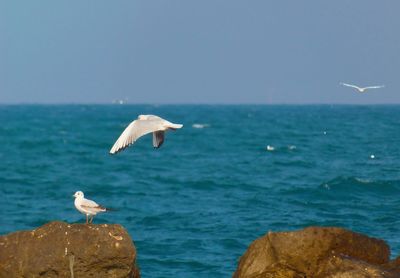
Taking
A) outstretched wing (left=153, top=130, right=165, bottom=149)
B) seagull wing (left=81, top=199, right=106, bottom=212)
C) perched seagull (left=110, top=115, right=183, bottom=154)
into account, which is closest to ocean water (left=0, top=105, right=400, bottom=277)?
outstretched wing (left=153, top=130, right=165, bottom=149)

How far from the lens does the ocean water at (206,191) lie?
73.5 feet

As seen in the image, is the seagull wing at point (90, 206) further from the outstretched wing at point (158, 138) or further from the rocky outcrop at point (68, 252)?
the outstretched wing at point (158, 138)

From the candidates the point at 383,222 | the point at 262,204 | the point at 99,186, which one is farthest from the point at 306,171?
the point at 383,222

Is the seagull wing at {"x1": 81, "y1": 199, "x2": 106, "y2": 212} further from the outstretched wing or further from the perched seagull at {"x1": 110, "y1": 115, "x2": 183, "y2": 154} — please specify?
the outstretched wing

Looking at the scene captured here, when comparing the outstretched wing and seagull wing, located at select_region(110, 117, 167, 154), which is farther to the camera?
the outstretched wing

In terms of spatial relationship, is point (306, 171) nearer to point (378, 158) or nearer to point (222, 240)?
point (378, 158)

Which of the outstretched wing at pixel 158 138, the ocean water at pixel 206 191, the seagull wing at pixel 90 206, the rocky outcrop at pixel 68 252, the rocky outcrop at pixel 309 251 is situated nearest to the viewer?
the rocky outcrop at pixel 309 251

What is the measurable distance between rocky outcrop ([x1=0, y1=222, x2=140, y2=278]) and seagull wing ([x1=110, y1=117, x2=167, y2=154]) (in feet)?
9.90

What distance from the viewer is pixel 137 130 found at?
46.5ft

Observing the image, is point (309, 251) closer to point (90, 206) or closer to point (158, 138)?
point (90, 206)

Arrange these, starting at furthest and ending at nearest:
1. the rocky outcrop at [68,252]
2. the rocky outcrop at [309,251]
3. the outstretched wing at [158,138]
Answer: the outstretched wing at [158,138] → the rocky outcrop at [68,252] → the rocky outcrop at [309,251]

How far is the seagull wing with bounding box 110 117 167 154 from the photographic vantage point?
14102 millimetres

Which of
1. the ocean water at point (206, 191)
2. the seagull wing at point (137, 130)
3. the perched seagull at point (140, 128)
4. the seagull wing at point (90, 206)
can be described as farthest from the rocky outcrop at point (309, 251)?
the ocean water at point (206, 191)

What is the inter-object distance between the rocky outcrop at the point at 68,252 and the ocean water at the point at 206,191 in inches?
284
